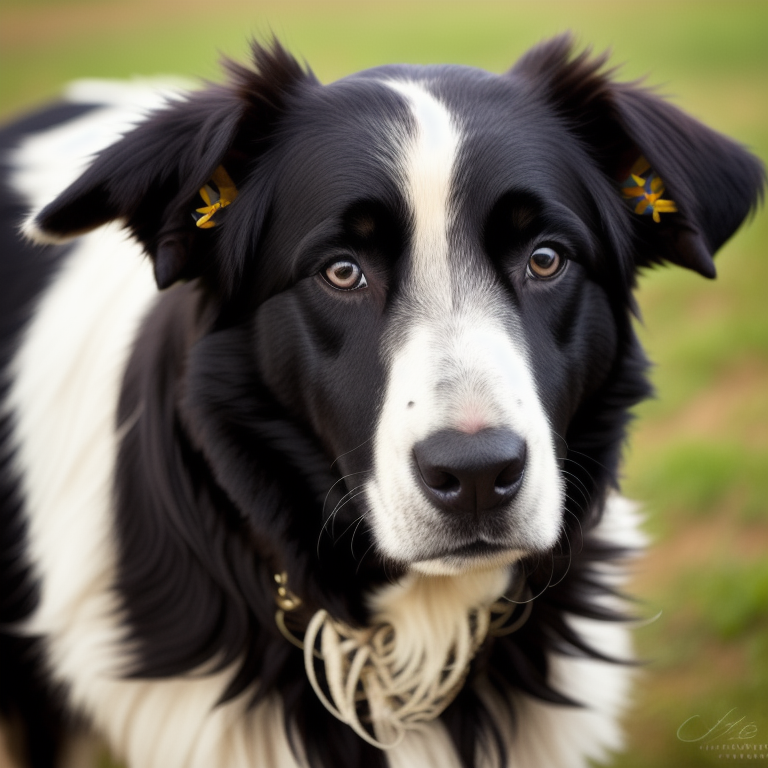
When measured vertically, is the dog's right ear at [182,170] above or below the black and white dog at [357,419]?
above

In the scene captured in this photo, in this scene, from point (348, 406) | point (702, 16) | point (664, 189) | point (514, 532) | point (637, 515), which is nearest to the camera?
point (514, 532)

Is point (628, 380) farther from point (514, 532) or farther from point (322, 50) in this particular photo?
point (322, 50)

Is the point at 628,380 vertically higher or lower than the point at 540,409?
lower

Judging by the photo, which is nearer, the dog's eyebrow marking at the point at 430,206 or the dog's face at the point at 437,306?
the dog's face at the point at 437,306

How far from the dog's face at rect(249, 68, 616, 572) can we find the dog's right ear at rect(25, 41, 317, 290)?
10 cm

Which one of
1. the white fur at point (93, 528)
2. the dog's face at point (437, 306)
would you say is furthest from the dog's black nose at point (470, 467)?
the white fur at point (93, 528)

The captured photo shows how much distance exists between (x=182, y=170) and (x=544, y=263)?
89 cm

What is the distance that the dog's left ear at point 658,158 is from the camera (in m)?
2.33

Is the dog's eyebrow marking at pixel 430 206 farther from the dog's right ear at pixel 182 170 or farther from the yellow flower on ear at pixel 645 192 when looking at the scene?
the yellow flower on ear at pixel 645 192

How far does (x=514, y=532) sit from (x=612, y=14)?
10038 mm

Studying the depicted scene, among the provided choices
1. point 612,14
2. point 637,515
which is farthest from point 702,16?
point 637,515

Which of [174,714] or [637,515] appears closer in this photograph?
[174,714]

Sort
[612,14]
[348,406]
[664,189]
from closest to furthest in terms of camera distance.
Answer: [348,406] < [664,189] < [612,14]

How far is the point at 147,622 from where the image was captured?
258cm
